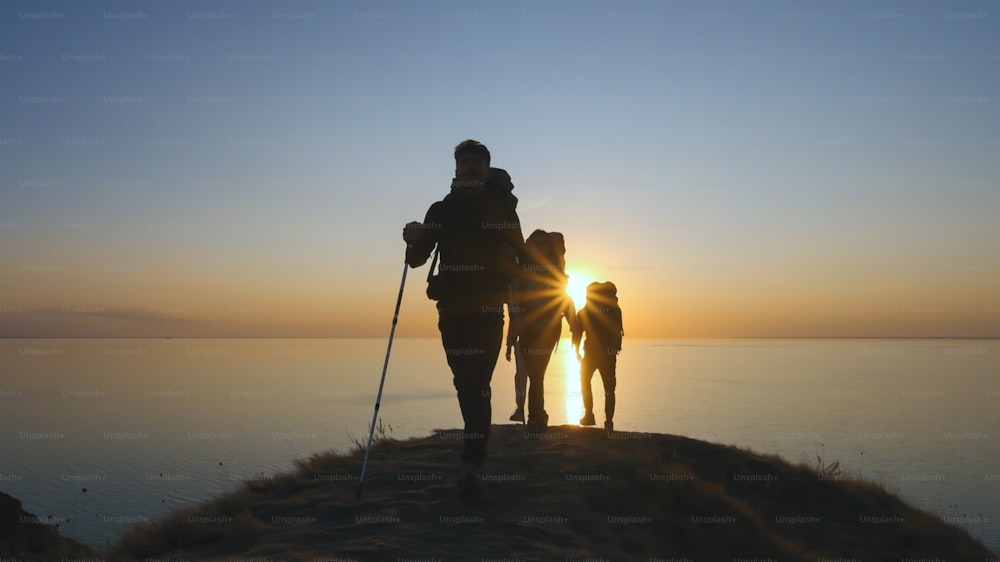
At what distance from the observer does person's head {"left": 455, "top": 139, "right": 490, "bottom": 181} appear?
694 cm

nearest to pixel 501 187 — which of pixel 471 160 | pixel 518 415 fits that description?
pixel 471 160

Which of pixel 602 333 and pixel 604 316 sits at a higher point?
pixel 604 316

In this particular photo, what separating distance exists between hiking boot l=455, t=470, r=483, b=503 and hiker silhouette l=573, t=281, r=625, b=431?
6.28 meters

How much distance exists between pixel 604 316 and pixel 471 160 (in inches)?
279

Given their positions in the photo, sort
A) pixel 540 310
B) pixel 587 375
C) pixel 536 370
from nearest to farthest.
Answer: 1. pixel 536 370
2. pixel 540 310
3. pixel 587 375

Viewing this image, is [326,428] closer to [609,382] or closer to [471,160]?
[609,382]

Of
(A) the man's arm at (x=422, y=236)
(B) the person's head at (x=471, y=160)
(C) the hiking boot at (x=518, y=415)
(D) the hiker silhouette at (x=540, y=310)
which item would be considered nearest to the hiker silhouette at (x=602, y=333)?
(D) the hiker silhouette at (x=540, y=310)

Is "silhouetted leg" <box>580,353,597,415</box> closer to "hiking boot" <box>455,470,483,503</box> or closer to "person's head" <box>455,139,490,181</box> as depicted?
"hiking boot" <box>455,470,483,503</box>

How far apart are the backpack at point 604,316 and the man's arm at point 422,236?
6.80 metres

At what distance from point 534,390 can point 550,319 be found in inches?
43.7

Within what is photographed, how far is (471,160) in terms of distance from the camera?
22.8 ft

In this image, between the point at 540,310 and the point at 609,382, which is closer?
Result: the point at 540,310

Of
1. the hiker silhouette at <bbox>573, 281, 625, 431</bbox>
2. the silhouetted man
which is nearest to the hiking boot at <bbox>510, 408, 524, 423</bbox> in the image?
the hiker silhouette at <bbox>573, 281, 625, 431</bbox>

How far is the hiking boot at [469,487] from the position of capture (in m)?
6.95
